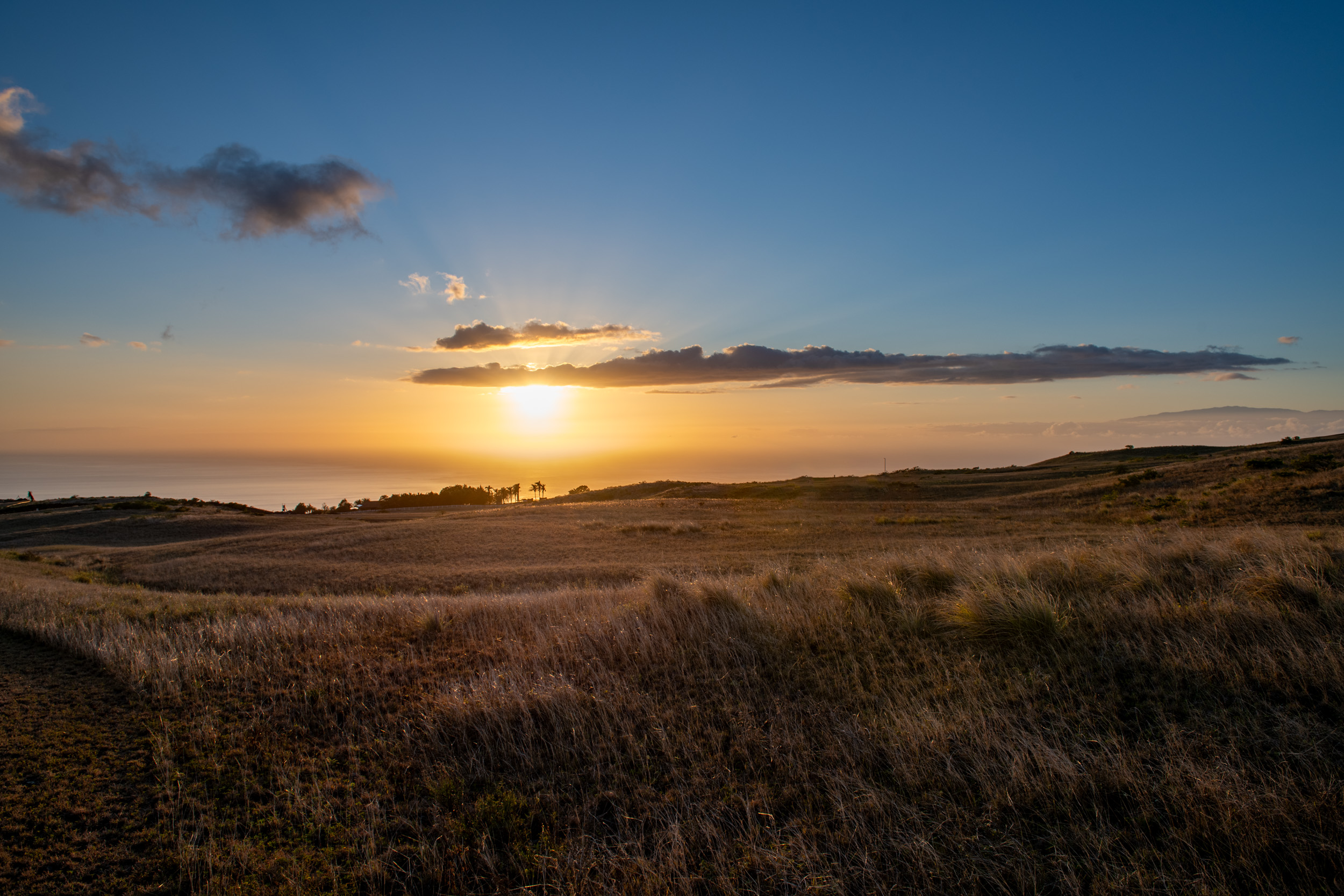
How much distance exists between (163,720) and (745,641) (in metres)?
5.97

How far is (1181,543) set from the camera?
378 inches

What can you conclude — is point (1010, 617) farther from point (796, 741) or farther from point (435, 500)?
point (435, 500)

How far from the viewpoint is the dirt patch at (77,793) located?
140 inches

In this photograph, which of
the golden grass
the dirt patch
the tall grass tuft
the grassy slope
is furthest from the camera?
the grassy slope

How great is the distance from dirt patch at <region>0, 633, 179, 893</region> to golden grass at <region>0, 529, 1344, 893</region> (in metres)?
0.22

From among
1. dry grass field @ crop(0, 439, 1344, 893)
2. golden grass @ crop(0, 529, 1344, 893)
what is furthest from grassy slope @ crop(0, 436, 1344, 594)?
golden grass @ crop(0, 529, 1344, 893)

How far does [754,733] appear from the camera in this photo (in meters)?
4.84

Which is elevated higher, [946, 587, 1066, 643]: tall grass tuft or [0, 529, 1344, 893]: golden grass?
[946, 587, 1066, 643]: tall grass tuft

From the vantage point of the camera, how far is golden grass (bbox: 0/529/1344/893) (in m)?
3.39

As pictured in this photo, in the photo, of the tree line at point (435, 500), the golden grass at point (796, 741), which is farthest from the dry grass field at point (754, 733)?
the tree line at point (435, 500)

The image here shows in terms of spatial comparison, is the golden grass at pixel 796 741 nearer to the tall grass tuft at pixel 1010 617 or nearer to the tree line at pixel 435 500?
the tall grass tuft at pixel 1010 617

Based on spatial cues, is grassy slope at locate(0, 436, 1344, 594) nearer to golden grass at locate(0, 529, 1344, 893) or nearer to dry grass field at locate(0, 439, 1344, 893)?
dry grass field at locate(0, 439, 1344, 893)

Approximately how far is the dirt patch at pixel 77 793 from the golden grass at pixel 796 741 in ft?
0.71

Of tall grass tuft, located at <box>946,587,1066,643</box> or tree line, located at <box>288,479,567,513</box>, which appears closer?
tall grass tuft, located at <box>946,587,1066,643</box>
